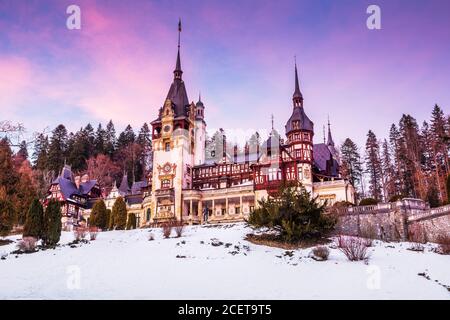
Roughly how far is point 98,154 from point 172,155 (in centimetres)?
3675

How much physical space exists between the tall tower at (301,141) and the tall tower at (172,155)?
594 inches

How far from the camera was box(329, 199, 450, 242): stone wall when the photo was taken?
2794cm

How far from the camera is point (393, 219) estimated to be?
100ft

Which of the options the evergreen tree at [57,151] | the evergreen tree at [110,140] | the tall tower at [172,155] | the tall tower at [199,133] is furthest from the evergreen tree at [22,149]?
the tall tower at [199,133]

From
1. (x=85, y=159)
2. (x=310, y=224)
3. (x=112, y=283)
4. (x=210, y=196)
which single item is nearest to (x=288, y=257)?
(x=310, y=224)

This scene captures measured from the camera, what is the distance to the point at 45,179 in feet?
253

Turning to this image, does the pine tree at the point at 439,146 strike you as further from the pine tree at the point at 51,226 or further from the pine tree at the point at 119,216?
the pine tree at the point at 51,226

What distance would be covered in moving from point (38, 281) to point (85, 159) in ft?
242

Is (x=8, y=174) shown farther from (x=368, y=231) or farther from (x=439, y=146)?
(x=439, y=146)

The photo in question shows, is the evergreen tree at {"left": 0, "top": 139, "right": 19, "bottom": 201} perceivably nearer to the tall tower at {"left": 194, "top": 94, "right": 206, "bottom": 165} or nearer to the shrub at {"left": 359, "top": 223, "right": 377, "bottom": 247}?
the shrub at {"left": 359, "top": 223, "right": 377, "bottom": 247}

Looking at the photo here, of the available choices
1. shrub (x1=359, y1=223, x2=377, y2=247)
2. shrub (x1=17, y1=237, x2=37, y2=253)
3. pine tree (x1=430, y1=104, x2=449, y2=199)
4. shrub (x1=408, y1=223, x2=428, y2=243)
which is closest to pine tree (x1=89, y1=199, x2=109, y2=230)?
shrub (x1=17, y1=237, x2=37, y2=253)

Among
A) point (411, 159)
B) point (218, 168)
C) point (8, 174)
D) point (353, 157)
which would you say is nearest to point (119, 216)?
point (8, 174)

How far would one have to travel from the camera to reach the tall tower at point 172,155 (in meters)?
56.2
